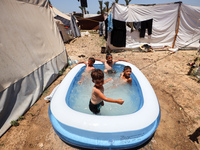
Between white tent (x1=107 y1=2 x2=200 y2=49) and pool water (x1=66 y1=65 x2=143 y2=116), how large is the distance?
4613 mm

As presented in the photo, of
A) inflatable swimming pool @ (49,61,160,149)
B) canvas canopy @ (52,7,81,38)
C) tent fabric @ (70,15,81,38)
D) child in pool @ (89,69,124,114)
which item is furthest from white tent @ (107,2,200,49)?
inflatable swimming pool @ (49,61,160,149)

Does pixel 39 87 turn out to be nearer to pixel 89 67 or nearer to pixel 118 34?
pixel 89 67

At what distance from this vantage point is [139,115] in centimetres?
180

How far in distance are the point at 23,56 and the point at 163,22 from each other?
803 cm

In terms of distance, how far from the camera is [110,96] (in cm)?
315

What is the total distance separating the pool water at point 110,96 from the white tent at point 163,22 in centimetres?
461

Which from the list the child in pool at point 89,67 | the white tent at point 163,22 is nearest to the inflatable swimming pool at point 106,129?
the child in pool at point 89,67

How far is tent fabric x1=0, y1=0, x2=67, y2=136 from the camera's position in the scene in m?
2.23

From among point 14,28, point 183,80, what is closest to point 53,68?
point 14,28

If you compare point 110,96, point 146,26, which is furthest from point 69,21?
point 110,96

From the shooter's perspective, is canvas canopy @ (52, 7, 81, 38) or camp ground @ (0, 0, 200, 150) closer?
camp ground @ (0, 0, 200, 150)

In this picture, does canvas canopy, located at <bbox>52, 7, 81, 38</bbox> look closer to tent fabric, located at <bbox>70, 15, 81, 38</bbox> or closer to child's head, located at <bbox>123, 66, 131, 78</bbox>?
tent fabric, located at <bbox>70, 15, 81, 38</bbox>

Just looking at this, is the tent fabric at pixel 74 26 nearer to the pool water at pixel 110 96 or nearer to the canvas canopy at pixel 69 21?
the canvas canopy at pixel 69 21

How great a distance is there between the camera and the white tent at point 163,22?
6327 millimetres
